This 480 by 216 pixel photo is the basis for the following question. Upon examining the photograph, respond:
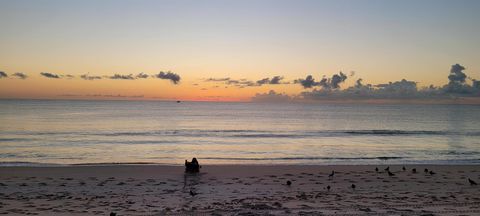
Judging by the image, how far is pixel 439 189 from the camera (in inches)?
607

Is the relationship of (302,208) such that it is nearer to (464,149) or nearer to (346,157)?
(346,157)

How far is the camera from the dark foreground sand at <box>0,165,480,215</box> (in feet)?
39.5

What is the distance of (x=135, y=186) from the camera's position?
628 inches

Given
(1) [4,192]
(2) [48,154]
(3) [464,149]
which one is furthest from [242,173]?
(3) [464,149]

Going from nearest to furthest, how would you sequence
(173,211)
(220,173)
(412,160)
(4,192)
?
(173,211)
(4,192)
(220,173)
(412,160)

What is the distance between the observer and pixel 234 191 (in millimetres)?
14969

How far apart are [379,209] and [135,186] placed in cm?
907

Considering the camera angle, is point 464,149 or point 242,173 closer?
point 242,173

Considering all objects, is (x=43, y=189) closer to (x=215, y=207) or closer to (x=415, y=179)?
(x=215, y=207)

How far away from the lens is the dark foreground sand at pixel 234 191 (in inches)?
474

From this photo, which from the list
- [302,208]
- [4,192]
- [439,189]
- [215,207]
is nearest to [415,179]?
[439,189]

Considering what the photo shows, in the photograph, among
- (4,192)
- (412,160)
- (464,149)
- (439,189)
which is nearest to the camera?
(4,192)

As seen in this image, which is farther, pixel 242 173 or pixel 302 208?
→ pixel 242 173

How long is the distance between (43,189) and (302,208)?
31.4 feet
